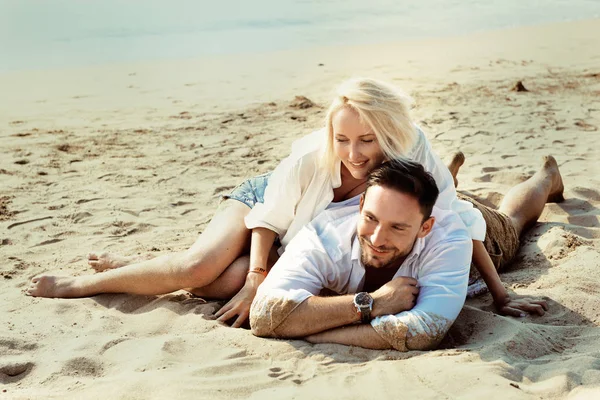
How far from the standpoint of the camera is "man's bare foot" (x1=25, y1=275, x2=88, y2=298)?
4.15 metres

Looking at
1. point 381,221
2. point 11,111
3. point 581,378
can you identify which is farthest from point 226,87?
point 581,378

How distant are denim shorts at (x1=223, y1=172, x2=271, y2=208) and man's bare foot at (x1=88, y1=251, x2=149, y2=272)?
0.73m

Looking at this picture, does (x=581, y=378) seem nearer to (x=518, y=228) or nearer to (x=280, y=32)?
(x=518, y=228)

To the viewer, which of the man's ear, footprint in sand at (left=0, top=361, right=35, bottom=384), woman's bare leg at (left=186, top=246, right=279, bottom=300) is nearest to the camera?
footprint in sand at (left=0, top=361, right=35, bottom=384)

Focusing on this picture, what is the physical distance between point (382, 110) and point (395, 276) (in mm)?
819

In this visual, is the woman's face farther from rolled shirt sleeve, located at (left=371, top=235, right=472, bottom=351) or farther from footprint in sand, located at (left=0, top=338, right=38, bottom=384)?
footprint in sand, located at (left=0, top=338, right=38, bottom=384)

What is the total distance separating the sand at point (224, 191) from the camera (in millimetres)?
3023

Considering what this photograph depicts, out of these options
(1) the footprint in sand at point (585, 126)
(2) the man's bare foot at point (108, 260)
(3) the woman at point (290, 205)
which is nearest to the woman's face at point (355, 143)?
(3) the woman at point (290, 205)

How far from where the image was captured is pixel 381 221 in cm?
332

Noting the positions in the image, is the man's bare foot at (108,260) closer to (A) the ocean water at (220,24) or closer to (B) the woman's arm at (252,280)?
(B) the woman's arm at (252,280)

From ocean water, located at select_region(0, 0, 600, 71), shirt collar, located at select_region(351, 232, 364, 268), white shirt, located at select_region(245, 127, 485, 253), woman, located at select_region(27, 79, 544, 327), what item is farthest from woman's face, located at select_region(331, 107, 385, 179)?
ocean water, located at select_region(0, 0, 600, 71)

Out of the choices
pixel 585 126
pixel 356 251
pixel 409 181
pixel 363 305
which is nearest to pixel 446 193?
pixel 409 181

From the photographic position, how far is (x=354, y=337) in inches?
132

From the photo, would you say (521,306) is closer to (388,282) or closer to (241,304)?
(388,282)
